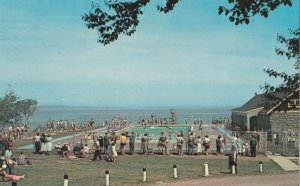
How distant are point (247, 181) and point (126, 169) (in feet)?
22.3

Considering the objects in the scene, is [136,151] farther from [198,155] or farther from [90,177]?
[90,177]

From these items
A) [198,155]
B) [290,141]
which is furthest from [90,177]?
[290,141]

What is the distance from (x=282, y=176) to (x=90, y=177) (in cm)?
1001

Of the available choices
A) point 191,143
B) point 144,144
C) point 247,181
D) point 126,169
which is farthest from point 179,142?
point 247,181

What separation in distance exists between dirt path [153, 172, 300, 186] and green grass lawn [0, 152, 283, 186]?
33.0 inches

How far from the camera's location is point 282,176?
967 inches

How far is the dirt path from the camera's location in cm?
2178

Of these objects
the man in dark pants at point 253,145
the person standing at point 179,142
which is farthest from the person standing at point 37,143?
the man in dark pants at point 253,145

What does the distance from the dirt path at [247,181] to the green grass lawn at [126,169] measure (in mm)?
839

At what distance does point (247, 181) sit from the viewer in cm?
2266

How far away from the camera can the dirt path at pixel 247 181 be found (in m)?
21.8

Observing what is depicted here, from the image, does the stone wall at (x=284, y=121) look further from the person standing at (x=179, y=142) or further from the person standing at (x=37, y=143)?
the person standing at (x=37, y=143)

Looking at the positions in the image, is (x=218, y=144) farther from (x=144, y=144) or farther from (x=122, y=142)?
(x=122, y=142)

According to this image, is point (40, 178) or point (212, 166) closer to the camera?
point (40, 178)
